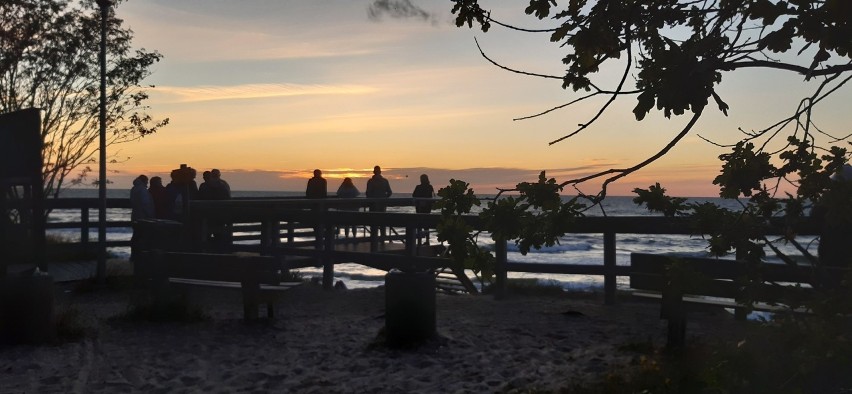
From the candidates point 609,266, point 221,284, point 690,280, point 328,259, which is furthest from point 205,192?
point 690,280

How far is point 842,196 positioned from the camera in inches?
157

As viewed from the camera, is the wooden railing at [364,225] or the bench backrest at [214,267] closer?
the bench backrest at [214,267]

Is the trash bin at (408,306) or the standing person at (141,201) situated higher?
the standing person at (141,201)

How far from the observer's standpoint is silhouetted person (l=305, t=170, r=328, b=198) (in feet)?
64.7

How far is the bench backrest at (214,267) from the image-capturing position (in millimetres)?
9477

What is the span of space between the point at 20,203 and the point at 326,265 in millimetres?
6882

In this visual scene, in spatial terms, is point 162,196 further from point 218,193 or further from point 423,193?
point 423,193

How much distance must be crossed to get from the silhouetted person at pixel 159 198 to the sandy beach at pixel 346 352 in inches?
191

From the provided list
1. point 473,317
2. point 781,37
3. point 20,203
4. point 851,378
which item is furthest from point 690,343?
point 20,203

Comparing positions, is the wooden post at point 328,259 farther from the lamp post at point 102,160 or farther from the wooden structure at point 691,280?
the wooden structure at point 691,280

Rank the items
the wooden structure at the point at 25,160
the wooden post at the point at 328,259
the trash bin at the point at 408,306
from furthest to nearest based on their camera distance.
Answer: the wooden post at the point at 328,259, the wooden structure at the point at 25,160, the trash bin at the point at 408,306

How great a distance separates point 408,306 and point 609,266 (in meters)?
3.30

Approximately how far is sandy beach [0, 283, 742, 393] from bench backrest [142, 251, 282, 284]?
0.52 m

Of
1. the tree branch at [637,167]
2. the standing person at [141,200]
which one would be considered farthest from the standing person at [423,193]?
the tree branch at [637,167]
